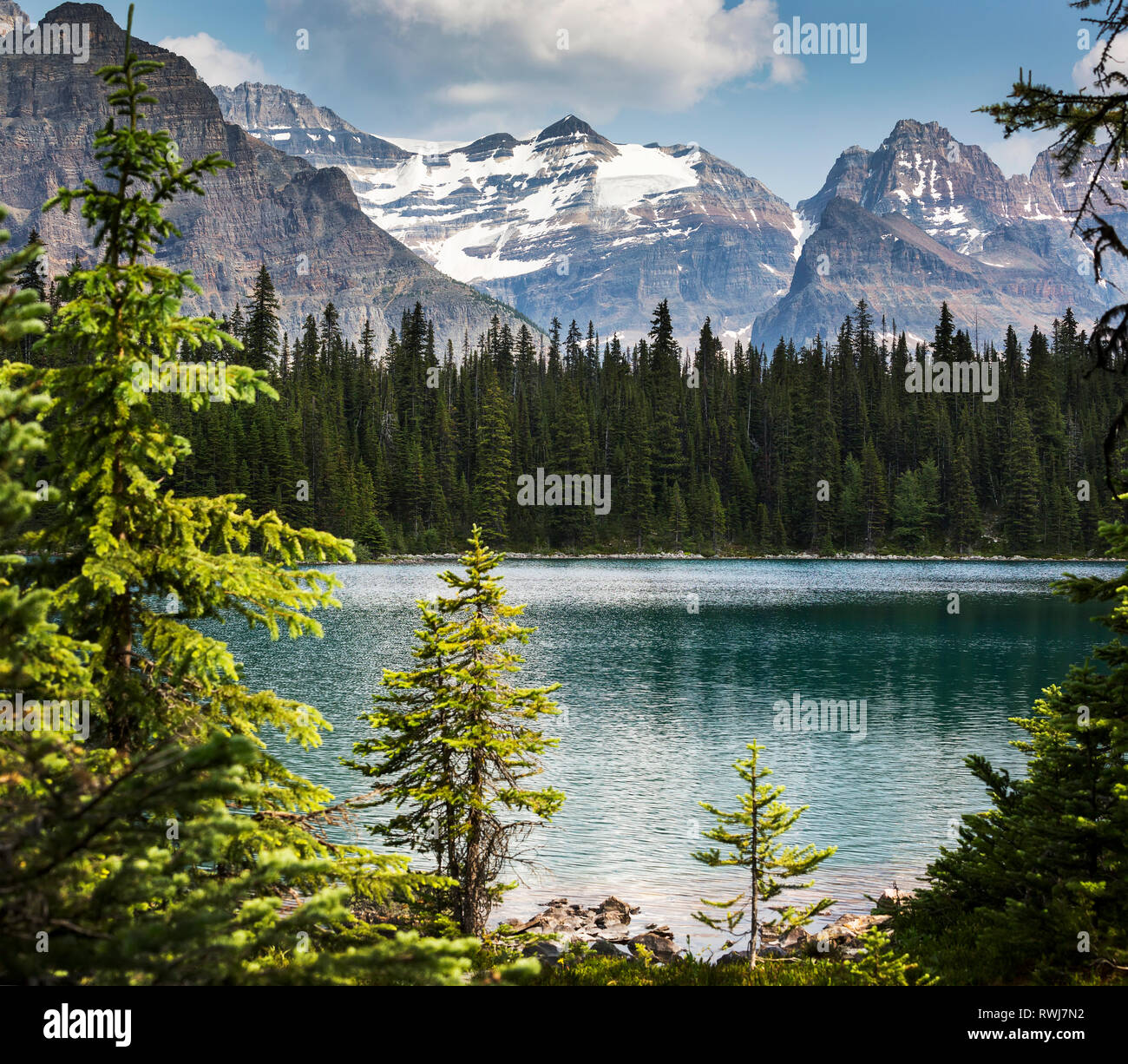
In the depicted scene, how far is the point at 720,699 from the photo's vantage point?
39281 mm

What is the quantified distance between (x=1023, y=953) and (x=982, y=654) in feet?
142

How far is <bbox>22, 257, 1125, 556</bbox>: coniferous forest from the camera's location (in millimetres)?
123438

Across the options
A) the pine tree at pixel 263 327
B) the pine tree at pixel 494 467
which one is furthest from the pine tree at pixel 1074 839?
the pine tree at pixel 494 467

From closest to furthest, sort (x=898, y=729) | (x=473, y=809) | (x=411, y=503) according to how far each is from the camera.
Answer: (x=473, y=809), (x=898, y=729), (x=411, y=503)

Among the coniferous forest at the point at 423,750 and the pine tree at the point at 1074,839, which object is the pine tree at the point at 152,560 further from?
the pine tree at the point at 1074,839

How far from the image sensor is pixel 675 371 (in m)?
156

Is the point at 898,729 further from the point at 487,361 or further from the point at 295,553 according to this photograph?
the point at 487,361

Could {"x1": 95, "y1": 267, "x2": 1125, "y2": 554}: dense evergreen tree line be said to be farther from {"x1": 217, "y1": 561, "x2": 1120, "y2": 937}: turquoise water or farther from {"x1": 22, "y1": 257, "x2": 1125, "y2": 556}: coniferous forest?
{"x1": 217, "y1": 561, "x2": 1120, "y2": 937}: turquoise water

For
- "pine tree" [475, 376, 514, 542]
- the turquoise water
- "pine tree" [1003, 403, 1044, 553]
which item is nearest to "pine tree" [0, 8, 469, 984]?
the turquoise water

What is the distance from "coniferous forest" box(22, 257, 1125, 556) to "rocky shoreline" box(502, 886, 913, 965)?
9907 cm

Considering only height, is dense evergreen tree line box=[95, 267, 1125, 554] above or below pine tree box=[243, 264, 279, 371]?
below

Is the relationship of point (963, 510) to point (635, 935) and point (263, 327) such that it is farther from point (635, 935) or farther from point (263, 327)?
point (635, 935)
